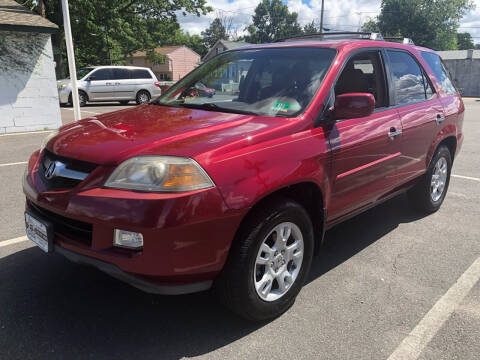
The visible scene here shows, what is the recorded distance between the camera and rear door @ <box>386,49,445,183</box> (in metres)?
3.86

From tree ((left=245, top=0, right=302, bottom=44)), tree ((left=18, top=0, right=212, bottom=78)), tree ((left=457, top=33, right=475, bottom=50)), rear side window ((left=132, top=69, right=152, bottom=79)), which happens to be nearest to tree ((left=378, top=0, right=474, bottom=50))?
tree ((left=245, top=0, right=302, bottom=44))

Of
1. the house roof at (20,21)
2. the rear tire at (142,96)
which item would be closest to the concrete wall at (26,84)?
the house roof at (20,21)

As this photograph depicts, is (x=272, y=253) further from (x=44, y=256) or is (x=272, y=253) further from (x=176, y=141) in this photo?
(x=44, y=256)

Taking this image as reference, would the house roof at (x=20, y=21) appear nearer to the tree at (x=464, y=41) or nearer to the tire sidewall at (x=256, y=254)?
the tire sidewall at (x=256, y=254)

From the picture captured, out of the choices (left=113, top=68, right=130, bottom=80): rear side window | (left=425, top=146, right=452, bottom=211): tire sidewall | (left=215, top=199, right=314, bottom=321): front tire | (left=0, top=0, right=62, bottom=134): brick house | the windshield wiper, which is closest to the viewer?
(left=215, top=199, right=314, bottom=321): front tire

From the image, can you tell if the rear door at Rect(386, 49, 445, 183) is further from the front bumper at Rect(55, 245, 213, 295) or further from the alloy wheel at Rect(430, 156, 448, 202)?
the front bumper at Rect(55, 245, 213, 295)

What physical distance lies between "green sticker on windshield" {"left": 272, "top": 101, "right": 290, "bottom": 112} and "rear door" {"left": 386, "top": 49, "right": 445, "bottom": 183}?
4.42 feet

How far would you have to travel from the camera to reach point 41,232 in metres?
2.58

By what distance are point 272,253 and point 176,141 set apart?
3.04 feet

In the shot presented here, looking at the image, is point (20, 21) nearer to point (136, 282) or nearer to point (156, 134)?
point (156, 134)

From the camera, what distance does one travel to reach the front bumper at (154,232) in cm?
212

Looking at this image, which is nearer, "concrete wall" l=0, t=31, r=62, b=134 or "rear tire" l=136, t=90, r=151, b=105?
"concrete wall" l=0, t=31, r=62, b=134

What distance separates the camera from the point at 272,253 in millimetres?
2656

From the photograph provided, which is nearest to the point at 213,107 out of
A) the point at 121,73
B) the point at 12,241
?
the point at 12,241
